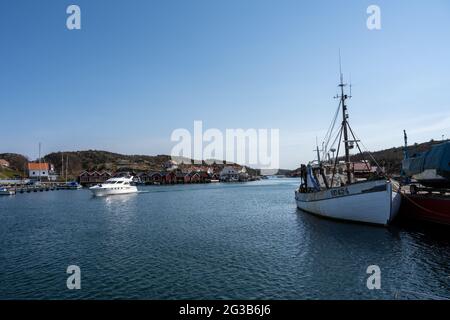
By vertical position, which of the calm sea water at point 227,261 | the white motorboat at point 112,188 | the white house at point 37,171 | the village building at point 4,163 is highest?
the village building at point 4,163

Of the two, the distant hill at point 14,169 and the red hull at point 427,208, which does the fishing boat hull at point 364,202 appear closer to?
the red hull at point 427,208

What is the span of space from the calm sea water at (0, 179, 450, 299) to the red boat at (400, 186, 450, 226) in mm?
2276

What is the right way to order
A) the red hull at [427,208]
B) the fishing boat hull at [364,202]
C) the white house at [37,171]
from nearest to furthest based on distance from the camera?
the red hull at [427,208] → the fishing boat hull at [364,202] → the white house at [37,171]

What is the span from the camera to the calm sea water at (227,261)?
16.6 metres

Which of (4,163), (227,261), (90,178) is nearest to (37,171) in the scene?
(90,178)

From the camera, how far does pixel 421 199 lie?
33.6 m

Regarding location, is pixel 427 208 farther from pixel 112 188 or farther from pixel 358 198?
pixel 112 188

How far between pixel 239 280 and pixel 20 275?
1406cm

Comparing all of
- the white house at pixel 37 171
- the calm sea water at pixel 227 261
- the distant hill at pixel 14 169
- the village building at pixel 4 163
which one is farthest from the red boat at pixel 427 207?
the village building at pixel 4 163

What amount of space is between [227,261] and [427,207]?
77.6 feet

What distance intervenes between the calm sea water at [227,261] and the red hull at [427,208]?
7.43 ft
